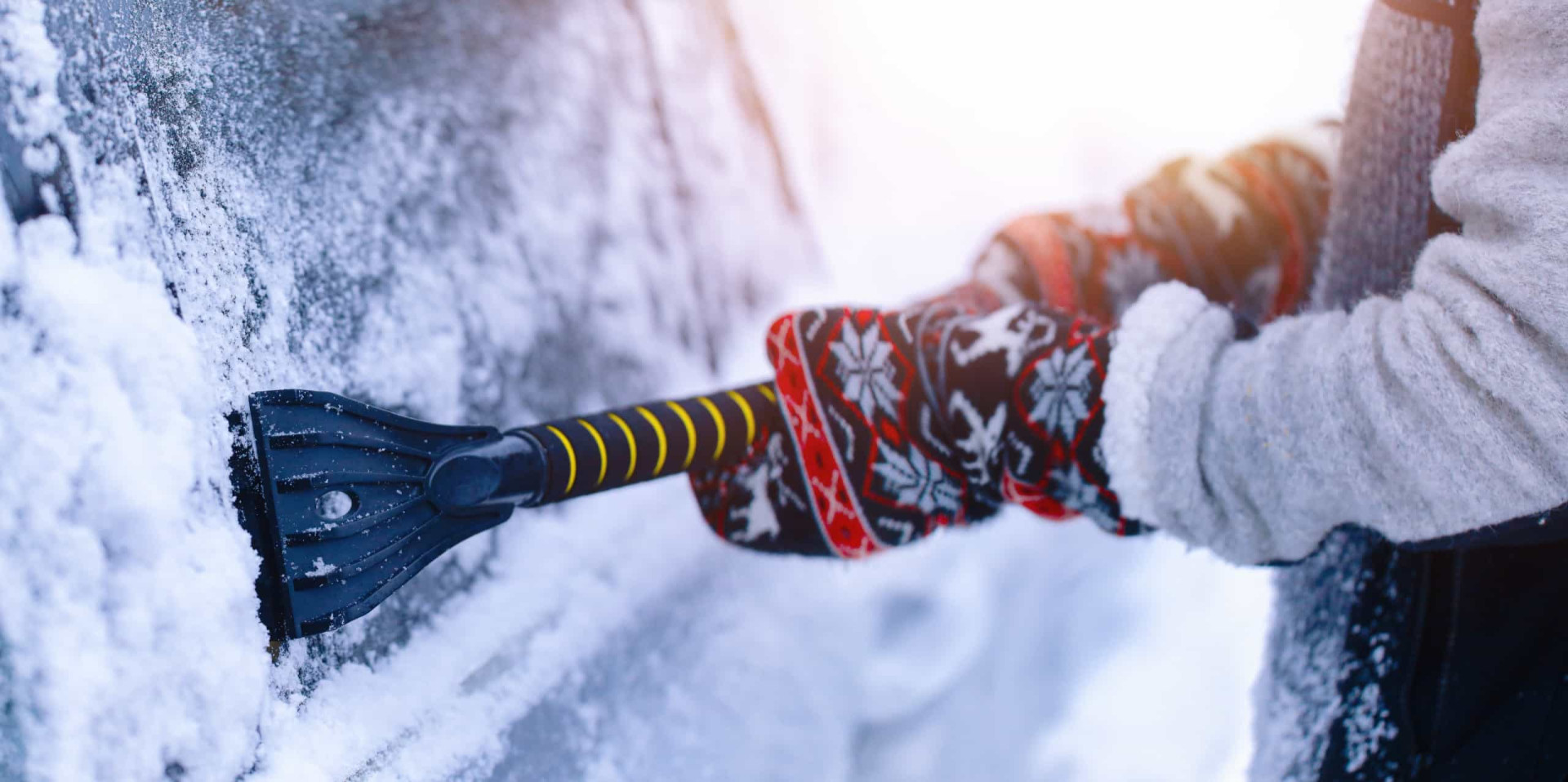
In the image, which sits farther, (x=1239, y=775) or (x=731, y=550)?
(x=731, y=550)

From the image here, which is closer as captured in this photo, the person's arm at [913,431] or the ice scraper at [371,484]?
the ice scraper at [371,484]

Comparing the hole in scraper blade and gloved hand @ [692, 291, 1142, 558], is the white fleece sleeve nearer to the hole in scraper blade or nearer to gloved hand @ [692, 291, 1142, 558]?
gloved hand @ [692, 291, 1142, 558]

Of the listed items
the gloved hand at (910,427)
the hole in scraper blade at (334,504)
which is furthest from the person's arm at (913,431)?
the hole in scraper blade at (334,504)

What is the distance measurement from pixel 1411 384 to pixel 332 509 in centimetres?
48

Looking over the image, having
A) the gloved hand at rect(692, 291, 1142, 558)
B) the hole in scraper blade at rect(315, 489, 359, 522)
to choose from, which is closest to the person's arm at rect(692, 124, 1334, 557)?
the gloved hand at rect(692, 291, 1142, 558)

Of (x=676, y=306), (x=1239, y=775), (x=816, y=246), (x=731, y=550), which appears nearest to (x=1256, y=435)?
(x=1239, y=775)

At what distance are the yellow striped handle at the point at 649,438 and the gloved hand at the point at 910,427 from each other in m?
0.02

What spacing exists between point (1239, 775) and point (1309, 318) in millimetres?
339

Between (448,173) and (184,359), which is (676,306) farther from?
(184,359)

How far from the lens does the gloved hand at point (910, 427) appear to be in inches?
21.0

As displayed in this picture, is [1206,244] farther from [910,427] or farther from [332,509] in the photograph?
[332,509]

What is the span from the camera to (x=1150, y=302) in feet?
1.71

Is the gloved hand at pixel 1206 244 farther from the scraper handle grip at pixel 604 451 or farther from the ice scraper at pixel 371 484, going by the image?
the ice scraper at pixel 371 484

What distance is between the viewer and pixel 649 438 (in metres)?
0.50
